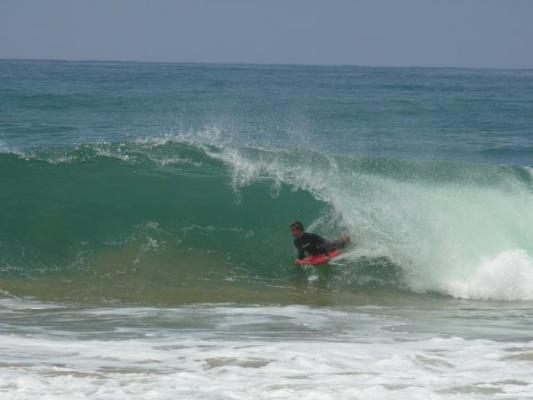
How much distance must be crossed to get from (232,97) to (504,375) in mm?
39855

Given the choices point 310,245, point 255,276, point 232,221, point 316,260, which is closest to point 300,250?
point 310,245

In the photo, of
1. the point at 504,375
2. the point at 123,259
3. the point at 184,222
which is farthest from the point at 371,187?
the point at 504,375

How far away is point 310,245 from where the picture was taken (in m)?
13.9

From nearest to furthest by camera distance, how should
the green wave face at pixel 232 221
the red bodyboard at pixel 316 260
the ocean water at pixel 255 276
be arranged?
the ocean water at pixel 255 276 < the green wave face at pixel 232 221 < the red bodyboard at pixel 316 260

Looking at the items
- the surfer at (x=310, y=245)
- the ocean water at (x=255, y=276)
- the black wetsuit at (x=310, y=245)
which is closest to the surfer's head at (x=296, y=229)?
the surfer at (x=310, y=245)

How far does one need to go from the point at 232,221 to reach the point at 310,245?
2.47 m

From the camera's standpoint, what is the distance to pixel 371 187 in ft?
56.8

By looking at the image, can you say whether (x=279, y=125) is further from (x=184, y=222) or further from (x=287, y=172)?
(x=184, y=222)

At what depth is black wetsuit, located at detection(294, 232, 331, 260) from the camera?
45.4 feet

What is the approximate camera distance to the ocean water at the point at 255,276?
757cm

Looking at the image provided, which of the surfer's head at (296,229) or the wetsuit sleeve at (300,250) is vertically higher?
the surfer's head at (296,229)

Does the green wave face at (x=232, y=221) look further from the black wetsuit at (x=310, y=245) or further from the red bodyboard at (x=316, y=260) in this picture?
the black wetsuit at (x=310, y=245)

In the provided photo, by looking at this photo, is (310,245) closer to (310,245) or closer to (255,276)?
(310,245)

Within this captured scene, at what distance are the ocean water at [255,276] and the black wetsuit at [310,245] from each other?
276mm
